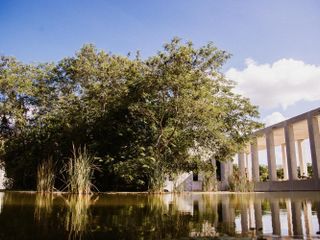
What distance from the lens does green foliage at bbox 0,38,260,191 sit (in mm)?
8992

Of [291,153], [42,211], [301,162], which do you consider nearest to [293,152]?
[291,153]

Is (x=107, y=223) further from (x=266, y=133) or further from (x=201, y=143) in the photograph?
(x=266, y=133)

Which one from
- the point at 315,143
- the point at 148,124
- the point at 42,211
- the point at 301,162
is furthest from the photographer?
the point at 301,162

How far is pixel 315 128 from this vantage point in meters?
12.4

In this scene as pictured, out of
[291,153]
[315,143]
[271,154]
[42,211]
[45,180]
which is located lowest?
[42,211]

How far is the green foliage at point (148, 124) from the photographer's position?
29.5 feet

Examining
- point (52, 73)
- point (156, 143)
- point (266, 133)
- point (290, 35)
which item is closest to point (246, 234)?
point (156, 143)

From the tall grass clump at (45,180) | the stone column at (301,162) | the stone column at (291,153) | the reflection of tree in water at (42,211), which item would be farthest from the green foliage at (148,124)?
the stone column at (301,162)

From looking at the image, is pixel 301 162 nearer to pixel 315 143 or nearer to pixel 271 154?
pixel 271 154

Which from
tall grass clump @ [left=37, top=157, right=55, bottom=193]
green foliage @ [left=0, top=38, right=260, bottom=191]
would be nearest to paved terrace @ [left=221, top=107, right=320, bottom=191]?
green foliage @ [left=0, top=38, right=260, bottom=191]

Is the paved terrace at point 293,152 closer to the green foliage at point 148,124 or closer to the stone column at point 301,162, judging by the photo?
the stone column at point 301,162

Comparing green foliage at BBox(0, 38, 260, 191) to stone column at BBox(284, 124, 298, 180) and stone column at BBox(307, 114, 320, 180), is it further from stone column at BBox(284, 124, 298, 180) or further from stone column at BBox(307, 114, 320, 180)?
stone column at BBox(284, 124, 298, 180)

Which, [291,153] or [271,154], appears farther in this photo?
[271,154]

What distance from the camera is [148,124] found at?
9898 mm
